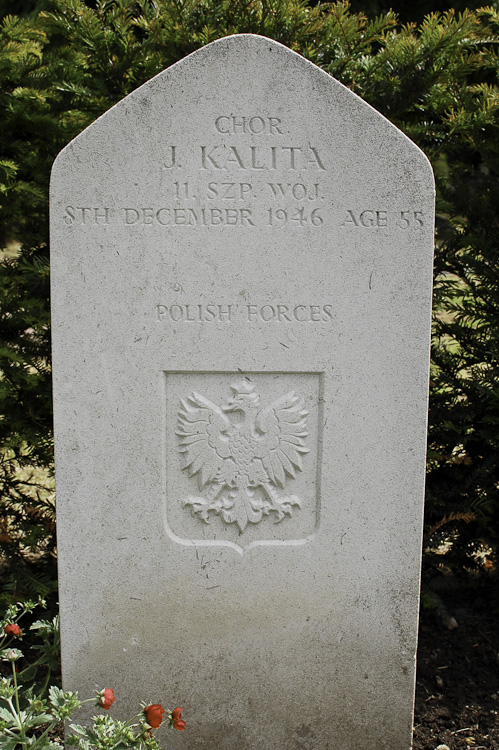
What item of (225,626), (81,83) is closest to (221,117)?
(81,83)

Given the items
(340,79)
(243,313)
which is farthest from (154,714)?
(340,79)

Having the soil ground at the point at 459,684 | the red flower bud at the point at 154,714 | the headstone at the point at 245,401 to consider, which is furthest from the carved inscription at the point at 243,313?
the soil ground at the point at 459,684

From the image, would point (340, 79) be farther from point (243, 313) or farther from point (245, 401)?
point (245, 401)

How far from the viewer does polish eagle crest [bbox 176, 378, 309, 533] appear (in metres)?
2.58

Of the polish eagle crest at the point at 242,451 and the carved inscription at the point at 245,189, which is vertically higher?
the carved inscription at the point at 245,189

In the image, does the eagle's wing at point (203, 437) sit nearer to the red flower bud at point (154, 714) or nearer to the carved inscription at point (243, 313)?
the carved inscription at point (243, 313)

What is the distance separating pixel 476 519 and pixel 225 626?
61.7 inches

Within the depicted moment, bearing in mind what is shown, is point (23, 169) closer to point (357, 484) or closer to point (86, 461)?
point (86, 461)

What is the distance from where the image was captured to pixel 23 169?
3547mm

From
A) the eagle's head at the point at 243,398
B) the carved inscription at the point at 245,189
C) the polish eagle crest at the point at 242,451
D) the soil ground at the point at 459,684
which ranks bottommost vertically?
the soil ground at the point at 459,684

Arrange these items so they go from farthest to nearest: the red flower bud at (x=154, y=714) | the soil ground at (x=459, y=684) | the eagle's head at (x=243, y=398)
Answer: the soil ground at (x=459, y=684), the eagle's head at (x=243, y=398), the red flower bud at (x=154, y=714)

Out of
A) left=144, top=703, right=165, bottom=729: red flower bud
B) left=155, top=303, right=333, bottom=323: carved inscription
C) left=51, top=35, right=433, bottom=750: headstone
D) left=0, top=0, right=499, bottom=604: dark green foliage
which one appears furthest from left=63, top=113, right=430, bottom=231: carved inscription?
left=144, top=703, right=165, bottom=729: red flower bud

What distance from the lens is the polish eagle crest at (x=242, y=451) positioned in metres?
2.58

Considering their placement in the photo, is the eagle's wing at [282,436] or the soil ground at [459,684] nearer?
the eagle's wing at [282,436]
